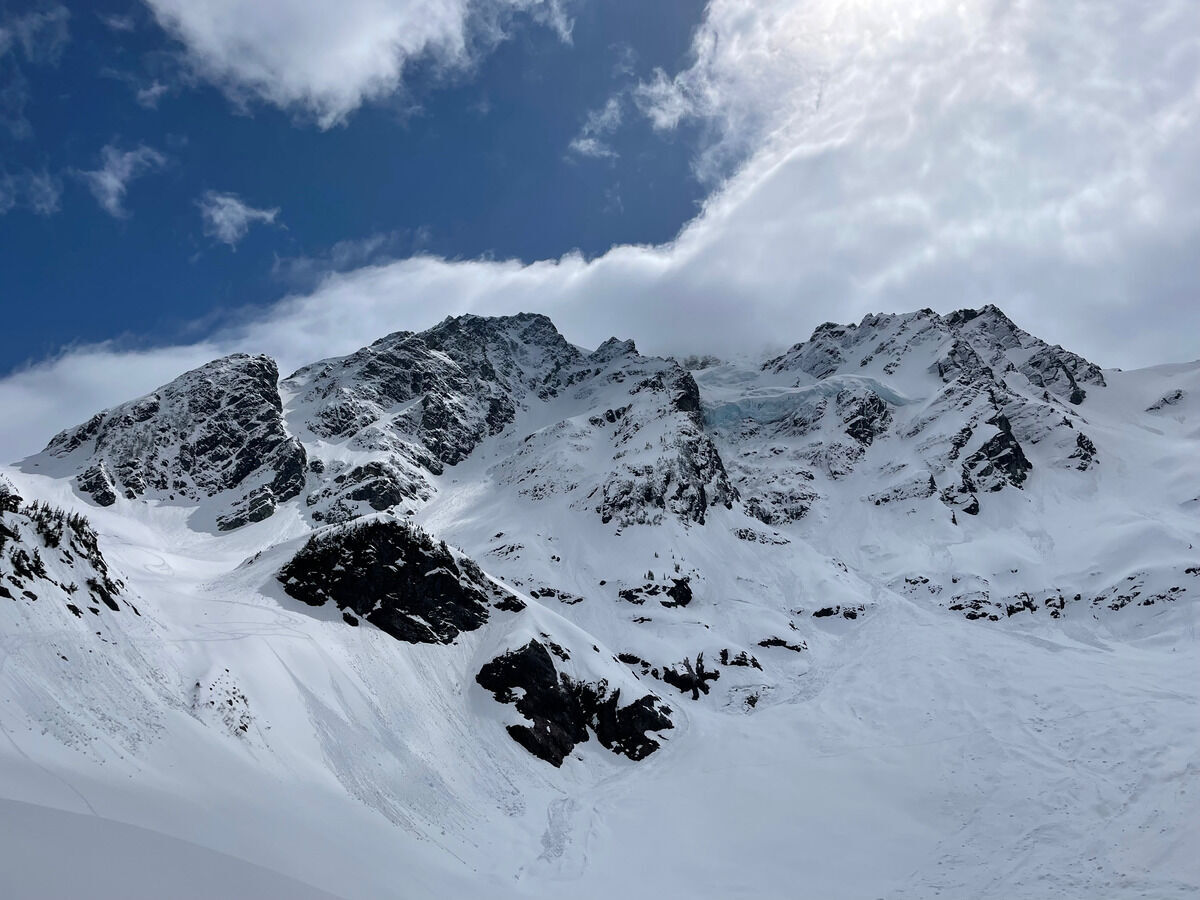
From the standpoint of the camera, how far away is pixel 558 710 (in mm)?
47500

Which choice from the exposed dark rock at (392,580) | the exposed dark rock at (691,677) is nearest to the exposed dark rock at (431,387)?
the exposed dark rock at (691,677)

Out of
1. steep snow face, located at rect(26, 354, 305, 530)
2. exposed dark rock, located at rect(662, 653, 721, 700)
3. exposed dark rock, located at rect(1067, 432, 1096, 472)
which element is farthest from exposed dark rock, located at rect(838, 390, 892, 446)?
steep snow face, located at rect(26, 354, 305, 530)

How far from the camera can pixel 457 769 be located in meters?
A: 38.3

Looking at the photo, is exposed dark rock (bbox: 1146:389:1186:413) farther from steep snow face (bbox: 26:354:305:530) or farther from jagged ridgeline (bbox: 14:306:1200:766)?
steep snow face (bbox: 26:354:305:530)

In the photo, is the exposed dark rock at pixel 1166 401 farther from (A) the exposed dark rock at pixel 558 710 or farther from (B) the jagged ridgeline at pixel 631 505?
(A) the exposed dark rock at pixel 558 710

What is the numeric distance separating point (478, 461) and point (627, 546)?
60.5 m

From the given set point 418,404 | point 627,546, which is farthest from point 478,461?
point 627,546

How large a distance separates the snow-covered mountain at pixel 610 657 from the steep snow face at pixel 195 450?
727 mm

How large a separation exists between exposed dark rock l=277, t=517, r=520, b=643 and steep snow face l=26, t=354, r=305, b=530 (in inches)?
2451

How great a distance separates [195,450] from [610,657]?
94627 millimetres

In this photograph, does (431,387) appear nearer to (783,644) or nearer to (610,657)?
(783,644)

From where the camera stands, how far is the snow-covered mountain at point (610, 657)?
26.7m

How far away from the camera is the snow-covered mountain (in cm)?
2672

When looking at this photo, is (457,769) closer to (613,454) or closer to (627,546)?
(627,546)
